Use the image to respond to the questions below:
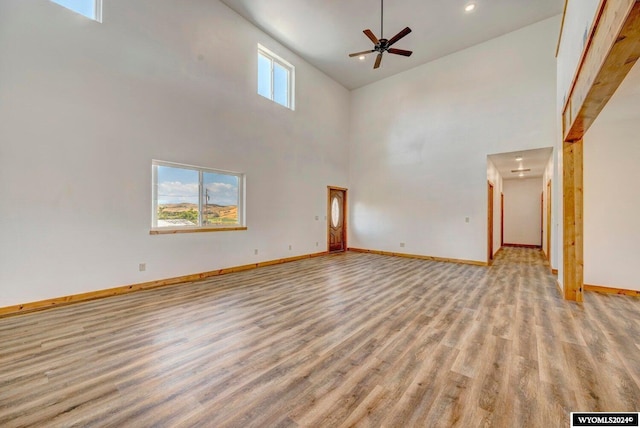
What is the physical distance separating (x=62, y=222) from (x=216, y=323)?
8.37 ft

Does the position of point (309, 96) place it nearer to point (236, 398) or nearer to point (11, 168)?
point (11, 168)

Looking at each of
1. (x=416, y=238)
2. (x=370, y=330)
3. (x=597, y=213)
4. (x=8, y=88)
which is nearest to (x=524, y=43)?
(x=597, y=213)

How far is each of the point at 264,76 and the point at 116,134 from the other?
3605 millimetres

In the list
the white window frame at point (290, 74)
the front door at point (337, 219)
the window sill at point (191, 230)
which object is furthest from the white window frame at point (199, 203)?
the front door at point (337, 219)

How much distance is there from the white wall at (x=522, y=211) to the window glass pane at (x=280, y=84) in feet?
30.5

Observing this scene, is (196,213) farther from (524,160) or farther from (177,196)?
(524,160)

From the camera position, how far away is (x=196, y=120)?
4707 millimetres

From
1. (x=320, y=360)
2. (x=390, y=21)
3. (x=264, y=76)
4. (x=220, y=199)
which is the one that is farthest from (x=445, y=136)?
(x=320, y=360)

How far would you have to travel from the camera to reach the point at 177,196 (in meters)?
4.59

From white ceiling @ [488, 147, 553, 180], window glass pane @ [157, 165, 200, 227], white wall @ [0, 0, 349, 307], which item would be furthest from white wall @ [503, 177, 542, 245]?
window glass pane @ [157, 165, 200, 227]

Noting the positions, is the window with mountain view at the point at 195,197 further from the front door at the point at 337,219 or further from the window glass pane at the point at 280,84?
the front door at the point at 337,219

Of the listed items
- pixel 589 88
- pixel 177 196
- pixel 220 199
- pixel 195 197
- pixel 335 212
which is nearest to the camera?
pixel 589 88

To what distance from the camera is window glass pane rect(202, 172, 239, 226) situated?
5027mm

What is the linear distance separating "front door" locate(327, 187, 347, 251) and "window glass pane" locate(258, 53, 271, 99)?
325 cm
